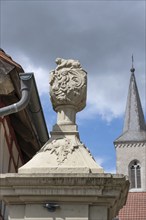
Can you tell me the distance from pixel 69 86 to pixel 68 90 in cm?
4

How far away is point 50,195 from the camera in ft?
10.5

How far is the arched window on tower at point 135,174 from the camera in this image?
58156 millimetres

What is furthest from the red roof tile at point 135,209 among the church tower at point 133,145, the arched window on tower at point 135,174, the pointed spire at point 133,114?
the pointed spire at point 133,114

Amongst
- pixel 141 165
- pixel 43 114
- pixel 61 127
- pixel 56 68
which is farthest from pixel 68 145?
pixel 141 165

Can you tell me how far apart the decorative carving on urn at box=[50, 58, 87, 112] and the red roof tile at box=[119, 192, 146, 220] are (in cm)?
2590

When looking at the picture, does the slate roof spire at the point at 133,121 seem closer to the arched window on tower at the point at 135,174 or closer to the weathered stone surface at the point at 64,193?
the arched window on tower at the point at 135,174

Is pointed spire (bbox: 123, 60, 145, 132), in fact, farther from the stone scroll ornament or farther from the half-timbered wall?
the stone scroll ornament

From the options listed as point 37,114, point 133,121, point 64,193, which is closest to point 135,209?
point 37,114

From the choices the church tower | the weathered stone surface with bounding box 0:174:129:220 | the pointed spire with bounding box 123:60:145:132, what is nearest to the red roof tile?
the church tower

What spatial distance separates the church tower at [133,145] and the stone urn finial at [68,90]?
5484 centimetres

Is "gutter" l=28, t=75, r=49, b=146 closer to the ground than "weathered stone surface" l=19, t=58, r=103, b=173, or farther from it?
farther from it

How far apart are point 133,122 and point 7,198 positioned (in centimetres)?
6115

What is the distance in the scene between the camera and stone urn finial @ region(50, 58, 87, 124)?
143 inches

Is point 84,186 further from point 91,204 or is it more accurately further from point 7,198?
point 7,198
